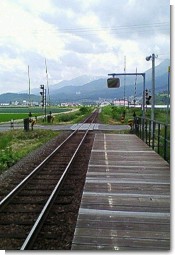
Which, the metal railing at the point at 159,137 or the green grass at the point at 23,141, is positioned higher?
the metal railing at the point at 159,137

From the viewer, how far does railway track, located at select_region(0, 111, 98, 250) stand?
4.36 metres

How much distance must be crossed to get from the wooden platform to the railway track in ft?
0.95

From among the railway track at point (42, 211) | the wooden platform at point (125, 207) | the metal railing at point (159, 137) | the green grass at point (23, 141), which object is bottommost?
the green grass at point (23, 141)

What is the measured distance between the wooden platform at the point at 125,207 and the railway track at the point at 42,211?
289 millimetres

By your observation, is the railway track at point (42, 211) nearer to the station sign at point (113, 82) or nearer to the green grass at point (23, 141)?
the green grass at point (23, 141)

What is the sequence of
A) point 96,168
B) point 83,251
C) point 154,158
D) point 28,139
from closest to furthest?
point 83,251
point 96,168
point 154,158
point 28,139

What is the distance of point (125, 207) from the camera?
204 inches

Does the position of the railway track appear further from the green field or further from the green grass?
the green field

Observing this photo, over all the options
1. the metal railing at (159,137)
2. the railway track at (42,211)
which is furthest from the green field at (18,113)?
the railway track at (42,211)

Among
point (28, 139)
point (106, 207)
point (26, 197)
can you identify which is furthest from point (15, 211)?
point (28, 139)

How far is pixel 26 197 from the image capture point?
6.46 meters

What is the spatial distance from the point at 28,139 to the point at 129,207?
14416 millimetres

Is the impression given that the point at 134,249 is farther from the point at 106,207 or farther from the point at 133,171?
the point at 133,171

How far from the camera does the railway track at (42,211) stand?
4363 mm
